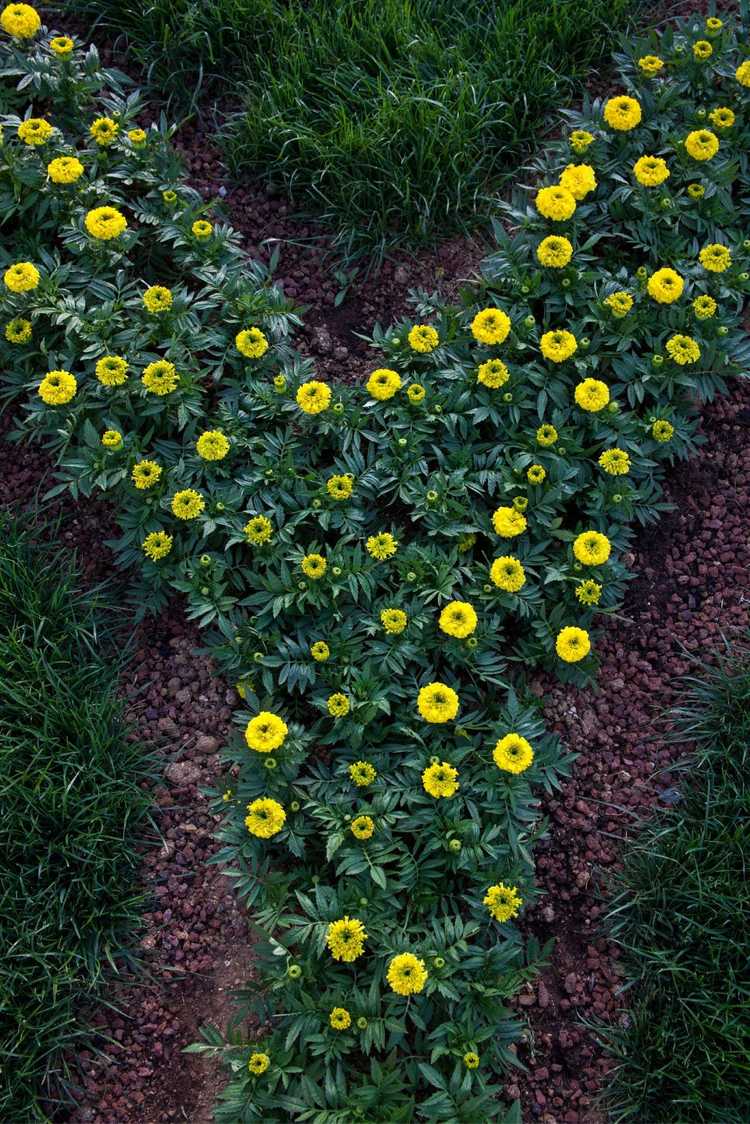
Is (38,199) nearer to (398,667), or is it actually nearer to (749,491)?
(398,667)

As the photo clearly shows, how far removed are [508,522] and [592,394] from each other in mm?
582

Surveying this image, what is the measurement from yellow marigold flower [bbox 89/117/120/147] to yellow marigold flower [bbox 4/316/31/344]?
834mm

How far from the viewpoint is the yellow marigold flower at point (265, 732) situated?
308cm

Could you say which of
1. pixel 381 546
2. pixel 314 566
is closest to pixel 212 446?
pixel 314 566

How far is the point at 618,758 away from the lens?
3533 millimetres

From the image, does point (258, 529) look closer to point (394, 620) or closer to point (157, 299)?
point (394, 620)

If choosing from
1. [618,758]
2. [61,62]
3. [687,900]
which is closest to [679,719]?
[618,758]

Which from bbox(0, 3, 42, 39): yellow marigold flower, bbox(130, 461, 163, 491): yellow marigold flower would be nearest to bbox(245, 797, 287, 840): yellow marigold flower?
bbox(130, 461, 163, 491): yellow marigold flower

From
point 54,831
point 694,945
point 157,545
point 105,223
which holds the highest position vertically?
point 105,223

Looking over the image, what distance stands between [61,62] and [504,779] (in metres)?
3.38

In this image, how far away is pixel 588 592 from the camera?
135 inches

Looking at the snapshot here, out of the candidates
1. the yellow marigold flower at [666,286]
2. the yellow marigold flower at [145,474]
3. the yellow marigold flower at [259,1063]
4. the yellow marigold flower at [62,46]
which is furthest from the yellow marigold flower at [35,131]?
the yellow marigold flower at [259,1063]

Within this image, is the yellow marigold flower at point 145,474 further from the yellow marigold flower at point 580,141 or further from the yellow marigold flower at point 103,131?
the yellow marigold flower at point 580,141

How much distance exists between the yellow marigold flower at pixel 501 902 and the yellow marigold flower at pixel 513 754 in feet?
1.17
